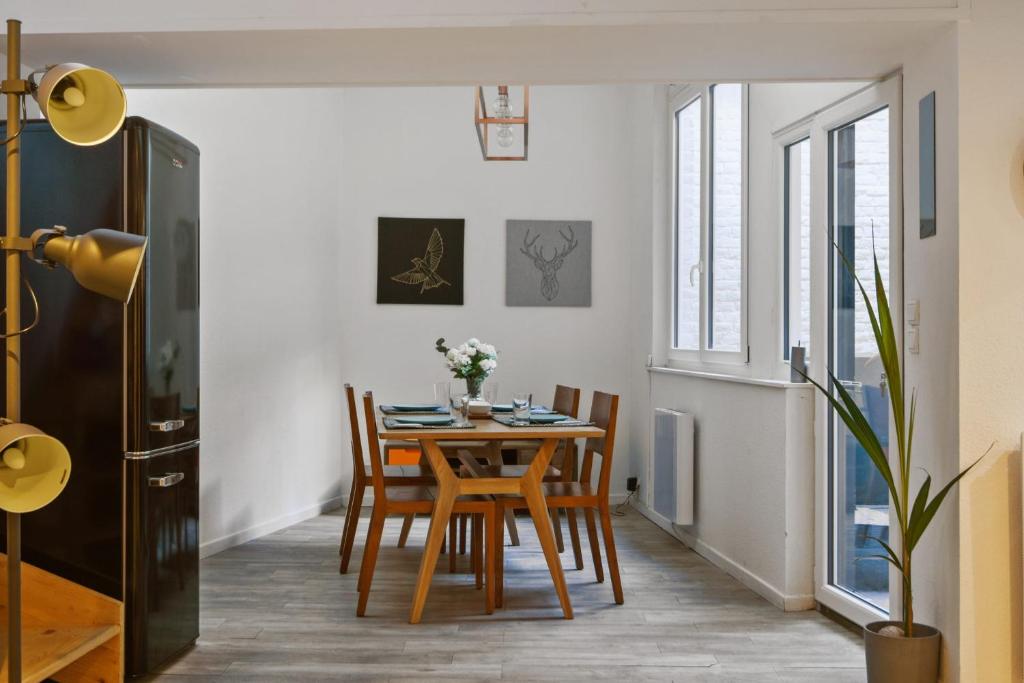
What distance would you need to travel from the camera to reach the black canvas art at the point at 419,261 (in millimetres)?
6344

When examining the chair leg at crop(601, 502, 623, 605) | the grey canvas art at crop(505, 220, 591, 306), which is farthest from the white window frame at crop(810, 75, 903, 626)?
the grey canvas art at crop(505, 220, 591, 306)

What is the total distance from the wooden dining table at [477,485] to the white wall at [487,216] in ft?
8.11

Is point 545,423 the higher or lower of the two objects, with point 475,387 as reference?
lower

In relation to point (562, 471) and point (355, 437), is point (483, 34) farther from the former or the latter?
point (562, 471)

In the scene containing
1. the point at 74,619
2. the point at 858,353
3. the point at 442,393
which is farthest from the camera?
the point at 442,393

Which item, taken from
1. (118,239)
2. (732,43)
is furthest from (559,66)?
(118,239)

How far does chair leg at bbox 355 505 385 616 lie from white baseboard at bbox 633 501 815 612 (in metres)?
1.72

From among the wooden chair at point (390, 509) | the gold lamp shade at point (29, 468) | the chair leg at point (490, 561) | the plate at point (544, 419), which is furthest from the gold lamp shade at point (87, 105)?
the plate at point (544, 419)

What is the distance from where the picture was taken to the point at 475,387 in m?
4.66

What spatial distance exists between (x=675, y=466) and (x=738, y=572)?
2.67 feet

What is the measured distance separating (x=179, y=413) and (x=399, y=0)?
1.57 metres

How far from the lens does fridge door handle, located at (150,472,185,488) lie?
2.97m

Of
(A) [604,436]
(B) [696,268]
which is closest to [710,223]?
(B) [696,268]

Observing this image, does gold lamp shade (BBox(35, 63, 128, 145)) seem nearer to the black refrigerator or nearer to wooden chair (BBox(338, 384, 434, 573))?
the black refrigerator
